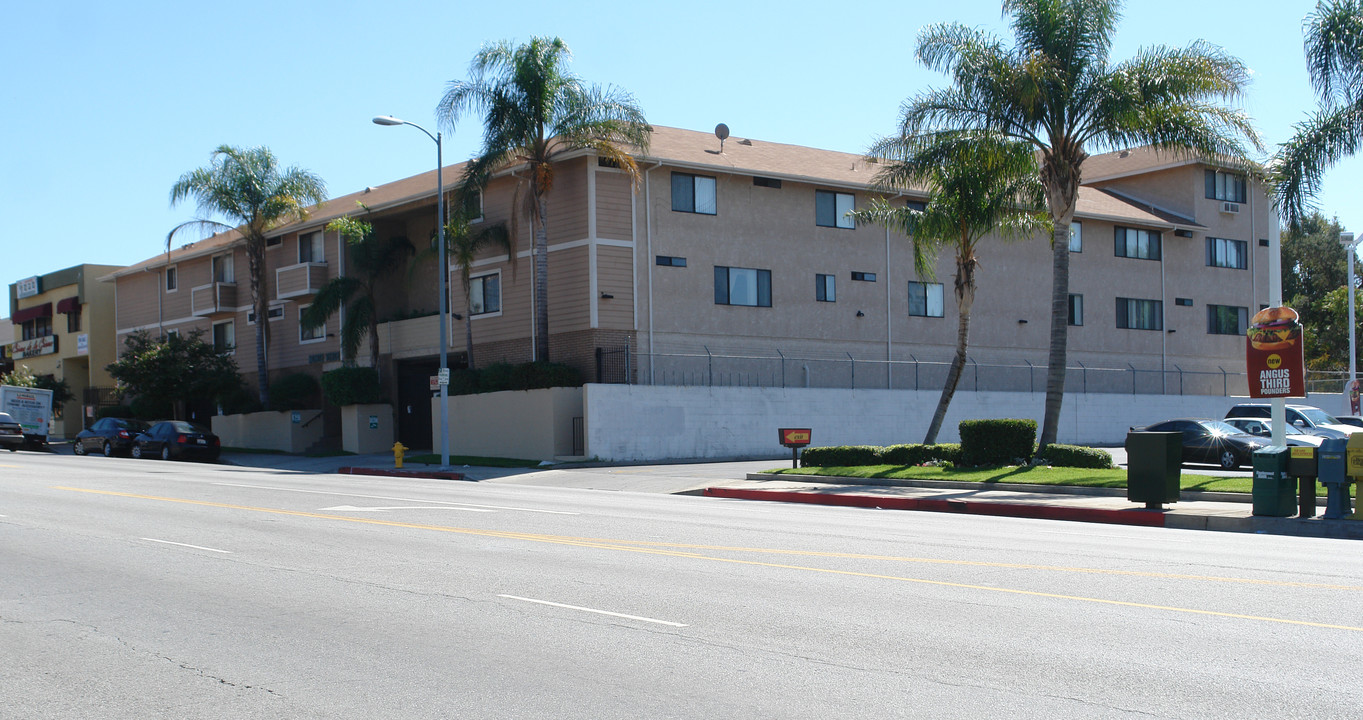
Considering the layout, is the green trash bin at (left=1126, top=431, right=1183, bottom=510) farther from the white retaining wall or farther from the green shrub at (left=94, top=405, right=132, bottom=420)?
the green shrub at (left=94, top=405, right=132, bottom=420)

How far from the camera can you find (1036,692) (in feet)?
21.0

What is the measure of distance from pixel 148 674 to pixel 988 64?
75.6 feet

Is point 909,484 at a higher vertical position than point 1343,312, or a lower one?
lower

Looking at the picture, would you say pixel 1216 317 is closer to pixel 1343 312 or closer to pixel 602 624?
pixel 1343 312

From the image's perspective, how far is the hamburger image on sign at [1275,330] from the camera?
18281 mm

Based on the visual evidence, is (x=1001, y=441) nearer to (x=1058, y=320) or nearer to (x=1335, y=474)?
(x=1058, y=320)

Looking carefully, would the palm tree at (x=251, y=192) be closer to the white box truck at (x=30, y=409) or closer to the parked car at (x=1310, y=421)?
the white box truck at (x=30, y=409)

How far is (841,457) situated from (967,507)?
7728mm

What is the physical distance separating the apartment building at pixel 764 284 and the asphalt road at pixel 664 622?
21.5 meters

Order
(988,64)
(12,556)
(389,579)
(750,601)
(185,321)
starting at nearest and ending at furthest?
(750,601) < (389,579) < (12,556) < (988,64) < (185,321)

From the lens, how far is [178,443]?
39.8m

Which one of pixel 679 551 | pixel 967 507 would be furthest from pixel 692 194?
pixel 679 551

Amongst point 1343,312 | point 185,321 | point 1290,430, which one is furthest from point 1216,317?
point 185,321

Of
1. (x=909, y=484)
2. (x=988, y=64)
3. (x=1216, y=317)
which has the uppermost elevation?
(x=988, y=64)
